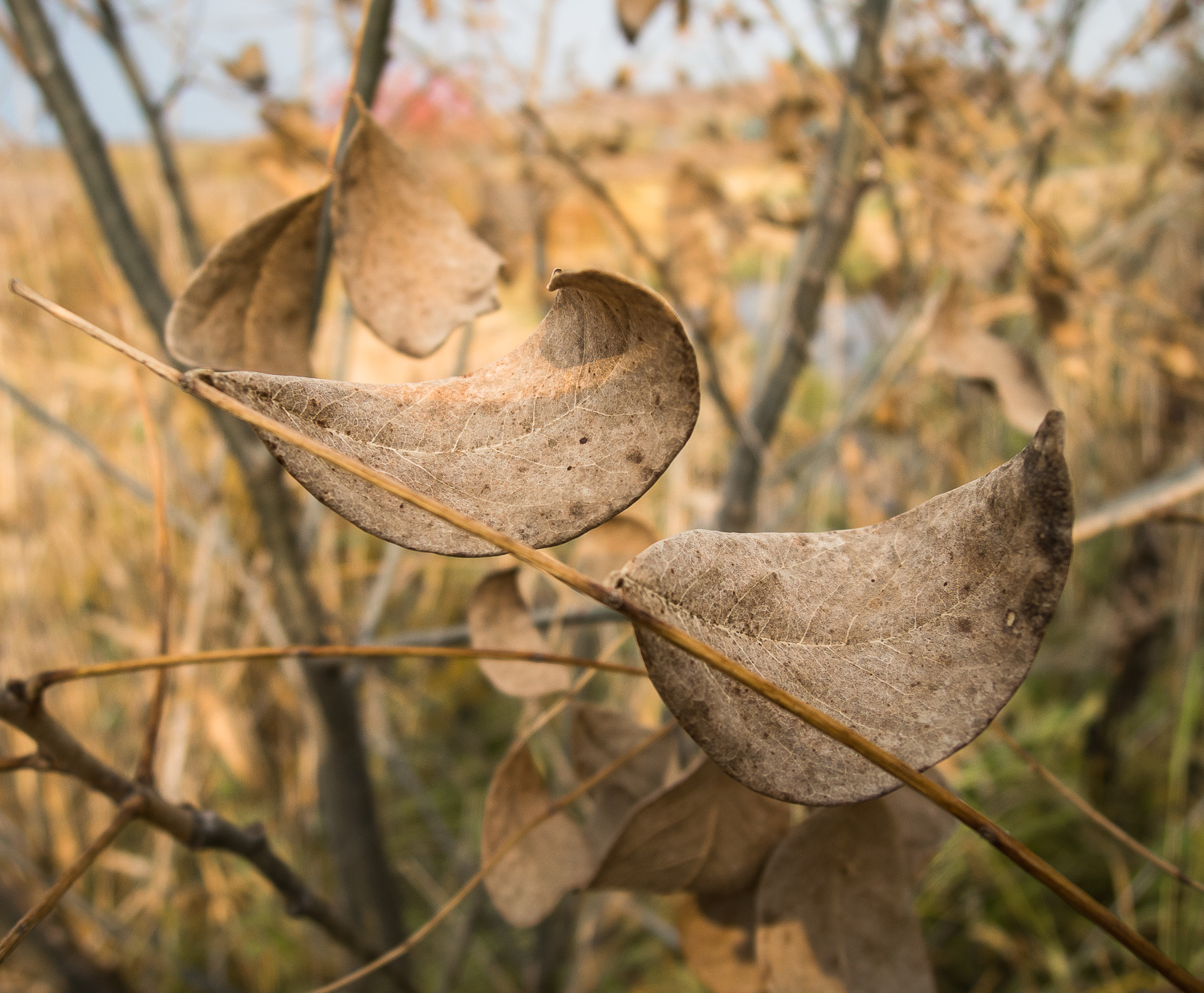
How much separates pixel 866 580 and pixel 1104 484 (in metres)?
1.74

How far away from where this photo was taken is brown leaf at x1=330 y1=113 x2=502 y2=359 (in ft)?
0.79

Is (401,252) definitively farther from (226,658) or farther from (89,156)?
(89,156)

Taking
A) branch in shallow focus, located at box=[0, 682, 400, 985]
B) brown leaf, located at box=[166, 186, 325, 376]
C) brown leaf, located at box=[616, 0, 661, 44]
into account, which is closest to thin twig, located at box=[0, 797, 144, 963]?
branch in shallow focus, located at box=[0, 682, 400, 985]

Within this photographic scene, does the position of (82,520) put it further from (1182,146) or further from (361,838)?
(1182,146)

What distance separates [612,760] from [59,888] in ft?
0.53

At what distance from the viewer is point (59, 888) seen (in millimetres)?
173

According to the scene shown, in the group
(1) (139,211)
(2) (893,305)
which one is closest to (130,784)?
(2) (893,305)

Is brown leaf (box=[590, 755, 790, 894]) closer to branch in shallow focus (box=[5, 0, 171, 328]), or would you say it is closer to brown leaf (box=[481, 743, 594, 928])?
brown leaf (box=[481, 743, 594, 928])

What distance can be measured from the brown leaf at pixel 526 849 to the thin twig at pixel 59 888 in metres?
0.10

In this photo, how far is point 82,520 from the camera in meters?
1.38

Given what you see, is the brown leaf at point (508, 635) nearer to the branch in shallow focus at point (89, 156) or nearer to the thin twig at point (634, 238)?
the thin twig at point (634, 238)

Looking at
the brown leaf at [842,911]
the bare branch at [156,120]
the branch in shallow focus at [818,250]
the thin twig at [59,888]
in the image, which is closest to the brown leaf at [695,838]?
the brown leaf at [842,911]

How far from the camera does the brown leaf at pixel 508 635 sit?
257 mm

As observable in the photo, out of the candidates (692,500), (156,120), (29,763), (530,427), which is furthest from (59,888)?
(692,500)
